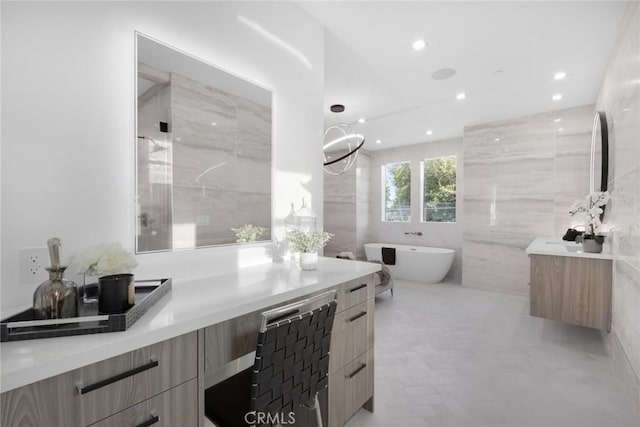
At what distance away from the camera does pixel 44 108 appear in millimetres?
1054

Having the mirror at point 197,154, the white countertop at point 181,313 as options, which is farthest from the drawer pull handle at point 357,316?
the mirror at point 197,154

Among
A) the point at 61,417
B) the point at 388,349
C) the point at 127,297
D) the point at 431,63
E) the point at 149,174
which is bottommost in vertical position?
the point at 388,349

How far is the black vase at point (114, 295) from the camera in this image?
0.90 meters

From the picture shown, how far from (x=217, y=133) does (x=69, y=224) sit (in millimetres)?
825

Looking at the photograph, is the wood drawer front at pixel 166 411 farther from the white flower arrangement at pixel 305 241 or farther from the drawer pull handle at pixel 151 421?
the white flower arrangement at pixel 305 241

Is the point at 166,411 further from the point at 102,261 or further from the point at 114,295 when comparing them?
the point at 102,261

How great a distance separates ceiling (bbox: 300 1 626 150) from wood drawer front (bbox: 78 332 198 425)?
2246mm

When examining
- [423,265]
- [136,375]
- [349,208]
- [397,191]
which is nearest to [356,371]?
[136,375]

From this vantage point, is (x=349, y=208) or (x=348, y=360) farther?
(x=349, y=208)

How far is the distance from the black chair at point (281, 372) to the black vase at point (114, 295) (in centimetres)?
43

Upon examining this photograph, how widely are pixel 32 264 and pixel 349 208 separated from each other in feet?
18.6

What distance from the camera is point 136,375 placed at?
0.81 m

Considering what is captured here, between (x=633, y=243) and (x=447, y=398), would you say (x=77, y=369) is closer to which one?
(x=447, y=398)

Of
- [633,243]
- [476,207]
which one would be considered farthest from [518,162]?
[633,243]
